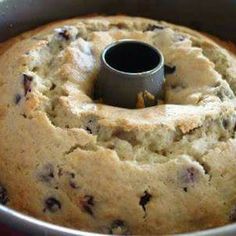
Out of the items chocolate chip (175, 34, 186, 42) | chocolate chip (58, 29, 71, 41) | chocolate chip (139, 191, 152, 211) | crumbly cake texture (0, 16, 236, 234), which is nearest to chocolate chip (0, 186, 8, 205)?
crumbly cake texture (0, 16, 236, 234)

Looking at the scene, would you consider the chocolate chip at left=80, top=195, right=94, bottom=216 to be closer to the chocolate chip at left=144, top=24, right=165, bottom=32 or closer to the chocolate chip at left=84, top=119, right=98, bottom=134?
the chocolate chip at left=84, top=119, right=98, bottom=134

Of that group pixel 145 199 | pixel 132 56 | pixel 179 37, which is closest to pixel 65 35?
pixel 132 56

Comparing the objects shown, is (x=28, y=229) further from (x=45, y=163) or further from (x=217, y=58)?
(x=217, y=58)

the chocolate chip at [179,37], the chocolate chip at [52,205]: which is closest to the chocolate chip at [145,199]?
the chocolate chip at [52,205]

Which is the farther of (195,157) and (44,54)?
(44,54)

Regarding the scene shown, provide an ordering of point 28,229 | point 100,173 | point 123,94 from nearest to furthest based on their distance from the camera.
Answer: point 28,229, point 100,173, point 123,94

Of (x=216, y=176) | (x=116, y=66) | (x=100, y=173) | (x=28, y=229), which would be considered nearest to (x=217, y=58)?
(x=116, y=66)

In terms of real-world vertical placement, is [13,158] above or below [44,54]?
below

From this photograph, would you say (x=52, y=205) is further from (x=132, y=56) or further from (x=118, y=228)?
(x=132, y=56)

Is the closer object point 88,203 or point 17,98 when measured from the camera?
point 88,203
